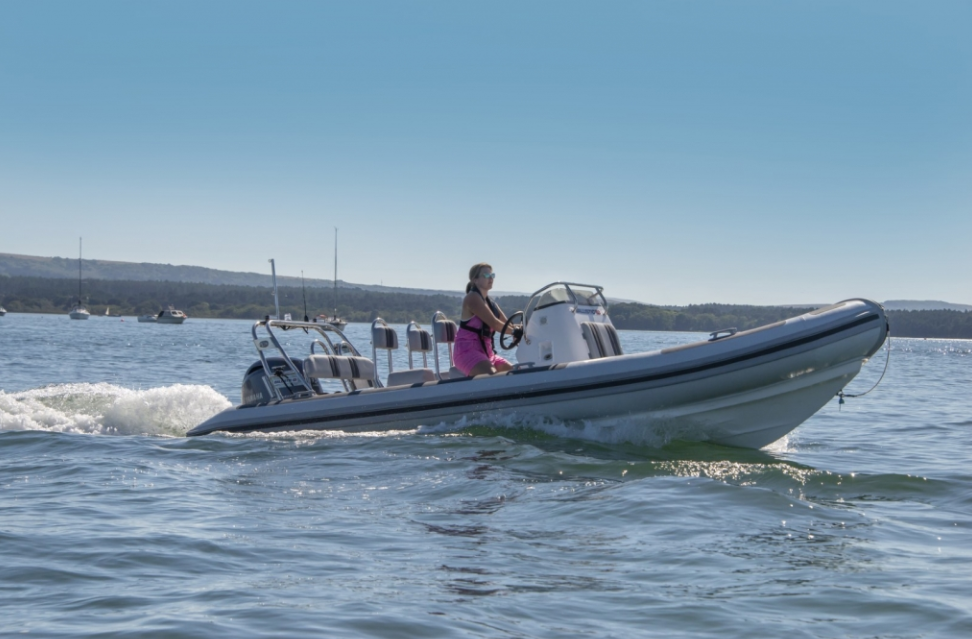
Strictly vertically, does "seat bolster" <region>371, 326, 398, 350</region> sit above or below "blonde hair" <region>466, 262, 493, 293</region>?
below

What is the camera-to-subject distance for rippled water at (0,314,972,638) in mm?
3562

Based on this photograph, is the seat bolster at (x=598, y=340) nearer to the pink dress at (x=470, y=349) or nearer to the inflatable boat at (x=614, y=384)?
the inflatable boat at (x=614, y=384)

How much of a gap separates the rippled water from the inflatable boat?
24 cm

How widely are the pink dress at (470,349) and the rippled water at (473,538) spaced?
68cm

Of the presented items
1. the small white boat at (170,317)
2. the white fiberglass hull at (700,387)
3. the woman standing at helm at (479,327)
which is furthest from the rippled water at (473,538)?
the small white boat at (170,317)

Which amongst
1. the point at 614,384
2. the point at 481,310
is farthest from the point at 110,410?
the point at 614,384

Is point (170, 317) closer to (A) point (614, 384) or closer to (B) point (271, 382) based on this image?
(B) point (271, 382)

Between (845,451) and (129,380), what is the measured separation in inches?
532

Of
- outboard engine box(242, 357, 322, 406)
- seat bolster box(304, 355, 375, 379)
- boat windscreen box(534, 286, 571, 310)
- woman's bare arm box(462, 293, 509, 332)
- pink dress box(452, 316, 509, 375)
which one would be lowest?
outboard engine box(242, 357, 322, 406)

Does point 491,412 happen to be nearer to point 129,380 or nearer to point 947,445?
point 947,445

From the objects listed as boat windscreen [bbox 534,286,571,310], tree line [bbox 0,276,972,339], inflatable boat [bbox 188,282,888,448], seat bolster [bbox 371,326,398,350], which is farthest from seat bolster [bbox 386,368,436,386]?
tree line [bbox 0,276,972,339]

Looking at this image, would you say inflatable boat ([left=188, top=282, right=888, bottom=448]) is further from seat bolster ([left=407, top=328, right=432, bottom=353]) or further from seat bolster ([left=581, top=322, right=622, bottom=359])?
seat bolster ([left=407, top=328, right=432, bottom=353])

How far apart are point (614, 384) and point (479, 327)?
4.75 feet

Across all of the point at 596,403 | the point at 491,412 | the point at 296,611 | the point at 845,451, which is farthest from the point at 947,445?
the point at 296,611
